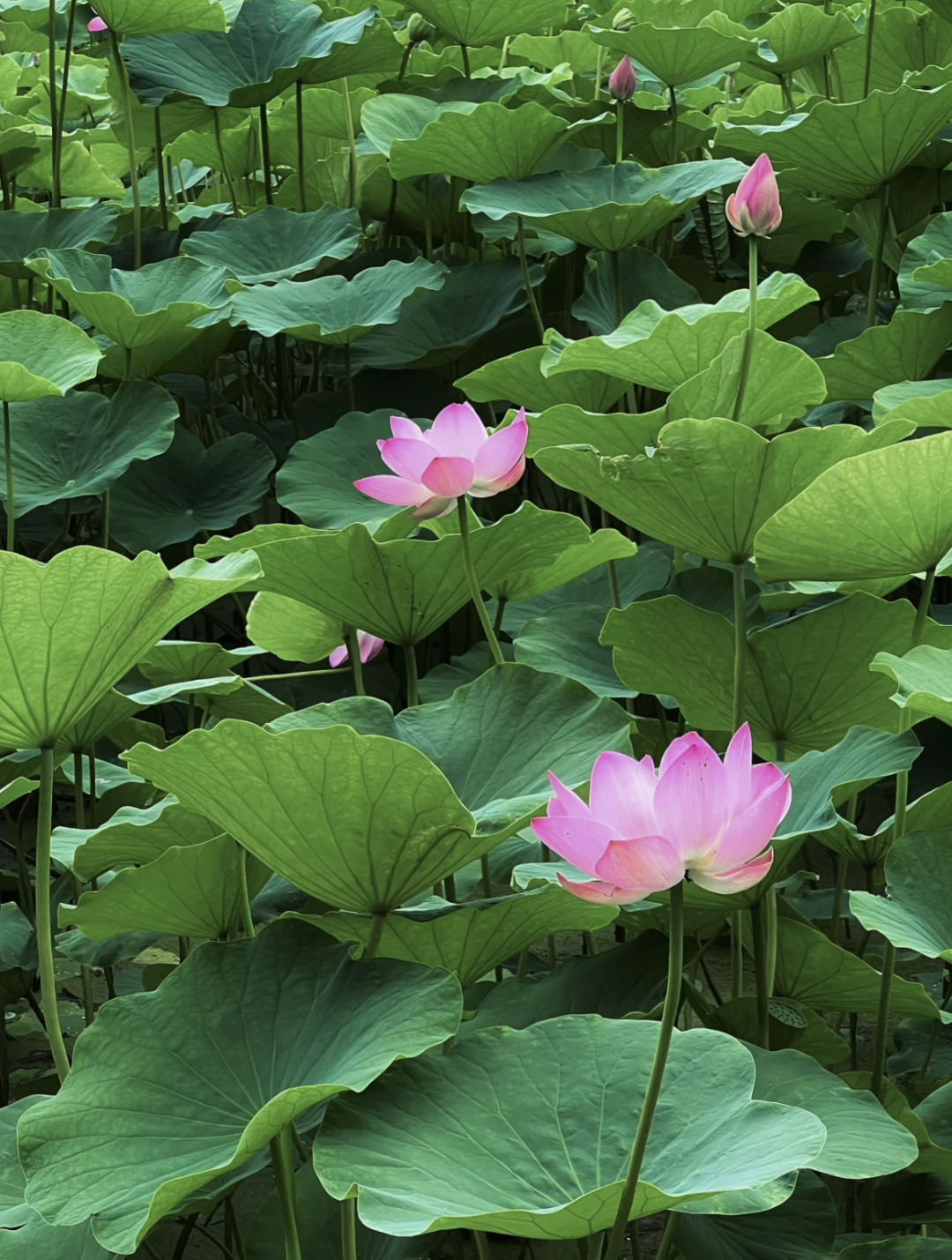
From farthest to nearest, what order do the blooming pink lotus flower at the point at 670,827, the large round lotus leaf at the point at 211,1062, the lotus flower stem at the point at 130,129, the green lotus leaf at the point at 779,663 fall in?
the lotus flower stem at the point at 130,129 < the green lotus leaf at the point at 779,663 < the large round lotus leaf at the point at 211,1062 < the blooming pink lotus flower at the point at 670,827

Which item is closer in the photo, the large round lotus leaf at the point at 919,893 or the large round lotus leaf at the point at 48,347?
the large round lotus leaf at the point at 919,893

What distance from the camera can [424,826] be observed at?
0.73m

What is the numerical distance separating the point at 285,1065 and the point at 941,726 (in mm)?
983

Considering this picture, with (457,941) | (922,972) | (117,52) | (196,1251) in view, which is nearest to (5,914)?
(196,1251)

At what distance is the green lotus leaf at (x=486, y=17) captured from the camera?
6.37ft

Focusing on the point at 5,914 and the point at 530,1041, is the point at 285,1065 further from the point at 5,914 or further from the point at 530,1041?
the point at 5,914

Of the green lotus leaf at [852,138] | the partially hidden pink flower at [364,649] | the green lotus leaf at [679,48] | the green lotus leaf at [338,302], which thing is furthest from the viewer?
the green lotus leaf at [679,48]

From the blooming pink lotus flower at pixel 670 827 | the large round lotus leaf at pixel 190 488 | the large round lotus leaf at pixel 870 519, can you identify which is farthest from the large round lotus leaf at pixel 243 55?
the blooming pink lotus flower at pixel 670 827

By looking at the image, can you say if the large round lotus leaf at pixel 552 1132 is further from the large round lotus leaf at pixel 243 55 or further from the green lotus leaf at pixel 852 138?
the large round lotus leaf at pixel 243 55

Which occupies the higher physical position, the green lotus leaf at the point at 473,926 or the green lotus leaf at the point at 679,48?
the green lotus leaf at the point at 679,48

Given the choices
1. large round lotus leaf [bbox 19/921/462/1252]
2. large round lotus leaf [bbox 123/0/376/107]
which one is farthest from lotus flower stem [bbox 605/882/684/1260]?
large round lotus leaf [bbox 123/0/376/107]

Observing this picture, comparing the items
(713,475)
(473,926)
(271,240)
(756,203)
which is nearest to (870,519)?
(713,475)

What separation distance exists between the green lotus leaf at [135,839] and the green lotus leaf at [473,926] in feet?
0.42

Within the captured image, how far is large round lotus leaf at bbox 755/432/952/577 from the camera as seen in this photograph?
0.84 m
